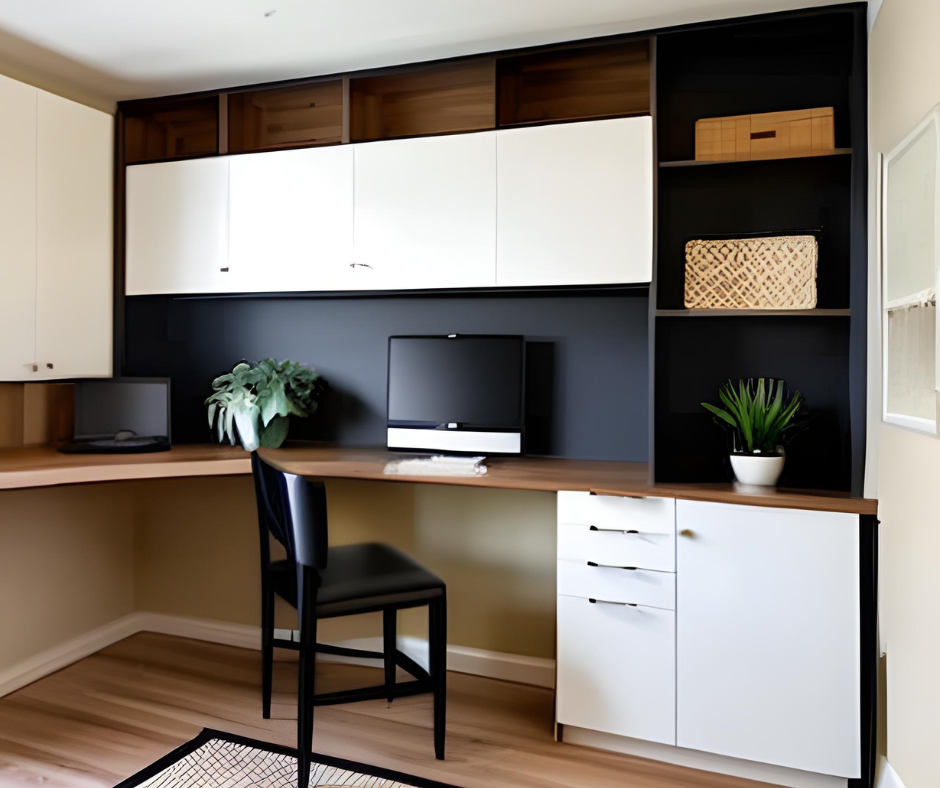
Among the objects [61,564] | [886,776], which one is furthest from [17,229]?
[886,776]

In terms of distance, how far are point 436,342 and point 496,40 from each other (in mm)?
1090

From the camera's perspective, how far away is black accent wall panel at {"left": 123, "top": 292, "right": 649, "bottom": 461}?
2.76 m

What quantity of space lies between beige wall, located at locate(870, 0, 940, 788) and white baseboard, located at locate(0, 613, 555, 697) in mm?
1281

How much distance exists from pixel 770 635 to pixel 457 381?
137cm

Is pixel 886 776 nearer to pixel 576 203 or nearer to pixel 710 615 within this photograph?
pixel 710 615

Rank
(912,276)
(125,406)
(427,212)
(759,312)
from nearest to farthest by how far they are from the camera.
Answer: (912,276)
(759,312)
(427,212)
(125,406)

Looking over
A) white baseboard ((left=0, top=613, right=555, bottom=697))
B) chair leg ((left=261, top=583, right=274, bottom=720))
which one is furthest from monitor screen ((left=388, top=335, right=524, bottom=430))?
white baseboard ((left=0, top=613, right=555, bottom=697))

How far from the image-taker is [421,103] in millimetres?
2947

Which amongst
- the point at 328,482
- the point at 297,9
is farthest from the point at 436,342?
the point at 297,9

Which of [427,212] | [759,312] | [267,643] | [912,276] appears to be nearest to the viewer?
[912,276]

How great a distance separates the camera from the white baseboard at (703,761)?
7.11 feet

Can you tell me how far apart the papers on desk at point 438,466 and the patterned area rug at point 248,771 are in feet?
2.99

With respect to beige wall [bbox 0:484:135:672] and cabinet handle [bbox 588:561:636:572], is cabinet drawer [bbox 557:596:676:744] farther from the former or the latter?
beige wall [bbox 0:484:135:672]

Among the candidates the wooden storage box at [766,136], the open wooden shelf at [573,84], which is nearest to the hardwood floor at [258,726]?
the wooden storage box at [766,136]
